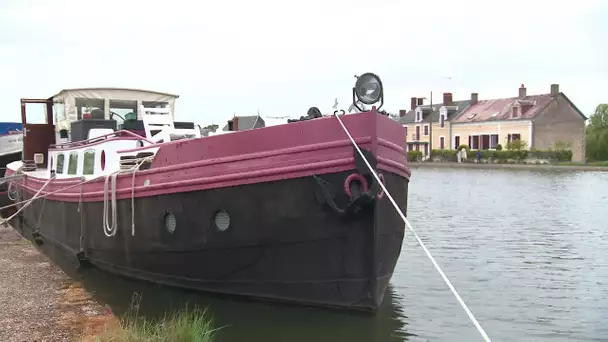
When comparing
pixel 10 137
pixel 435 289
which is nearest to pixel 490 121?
pixel 10 137

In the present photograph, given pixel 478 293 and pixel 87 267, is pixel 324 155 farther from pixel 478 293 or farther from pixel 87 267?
pixel 87 267

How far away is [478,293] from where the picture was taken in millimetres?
9836

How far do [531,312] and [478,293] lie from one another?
1123mm

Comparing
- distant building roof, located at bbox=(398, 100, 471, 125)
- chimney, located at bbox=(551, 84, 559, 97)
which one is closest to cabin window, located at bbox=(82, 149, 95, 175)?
chimney, located at bbox=(551, 84, 559, 97)

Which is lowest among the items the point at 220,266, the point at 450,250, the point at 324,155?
the point at 450,250

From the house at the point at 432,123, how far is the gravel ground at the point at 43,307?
58528 millimetres

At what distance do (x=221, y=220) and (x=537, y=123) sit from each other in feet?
176

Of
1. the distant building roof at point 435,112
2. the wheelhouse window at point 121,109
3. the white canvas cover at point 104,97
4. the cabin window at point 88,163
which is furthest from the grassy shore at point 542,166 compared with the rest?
the cabin window at point 88,163

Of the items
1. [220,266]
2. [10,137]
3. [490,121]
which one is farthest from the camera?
[490,121]

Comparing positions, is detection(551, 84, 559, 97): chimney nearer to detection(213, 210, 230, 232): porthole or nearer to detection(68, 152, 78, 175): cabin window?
detection(68, 152, 78, 175): cabin window

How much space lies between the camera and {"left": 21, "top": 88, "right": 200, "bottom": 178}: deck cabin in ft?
33.3

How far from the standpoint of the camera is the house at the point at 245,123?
30.8ft

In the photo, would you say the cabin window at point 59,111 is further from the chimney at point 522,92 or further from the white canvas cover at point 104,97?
the chimney at point 522,92

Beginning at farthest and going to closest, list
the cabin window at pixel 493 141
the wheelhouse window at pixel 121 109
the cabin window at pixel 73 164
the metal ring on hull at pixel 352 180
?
the cabin window at pixel 493 141
the wheelhouse window at pixel 121 109
the cabin window at pixel 73 164
the metal ring on hull at pixel 352 180
